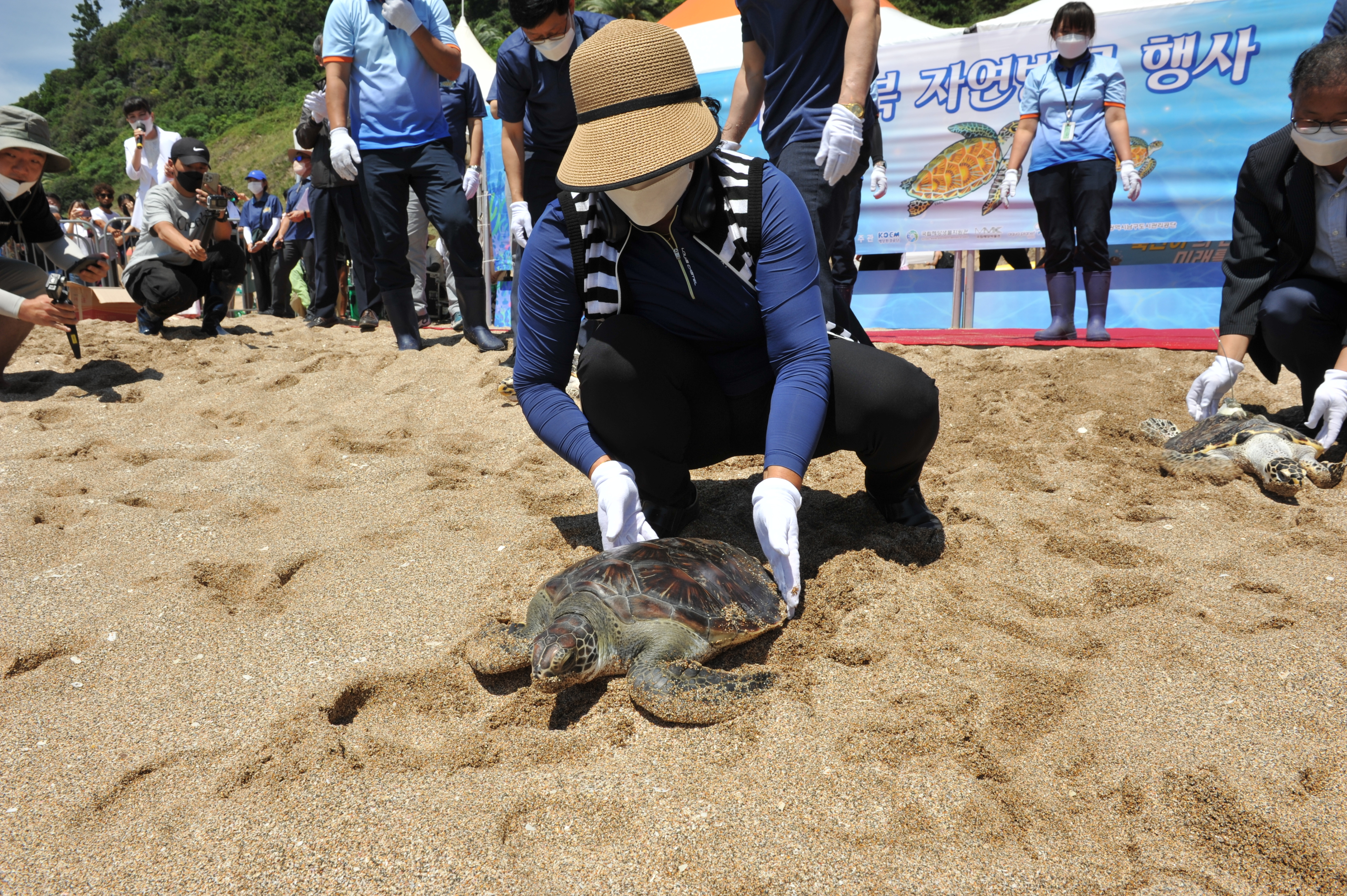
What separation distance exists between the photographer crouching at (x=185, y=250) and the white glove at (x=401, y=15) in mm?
1777

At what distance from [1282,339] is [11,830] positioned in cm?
336

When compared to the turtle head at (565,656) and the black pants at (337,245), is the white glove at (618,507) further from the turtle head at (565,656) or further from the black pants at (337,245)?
the black pants at (337,245)

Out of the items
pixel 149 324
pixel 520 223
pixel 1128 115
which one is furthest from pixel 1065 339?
pixel 149 324

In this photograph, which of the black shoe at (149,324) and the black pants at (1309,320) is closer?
the black pants at (1309,320)

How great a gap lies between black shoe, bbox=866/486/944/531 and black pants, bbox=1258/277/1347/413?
4.91ft

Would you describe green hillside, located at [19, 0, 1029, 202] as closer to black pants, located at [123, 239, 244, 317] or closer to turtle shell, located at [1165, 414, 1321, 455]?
black pants, located at [123, 239, 244, 317]

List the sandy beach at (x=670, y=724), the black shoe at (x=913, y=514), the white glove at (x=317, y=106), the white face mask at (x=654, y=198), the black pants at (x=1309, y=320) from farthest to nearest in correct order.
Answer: the white glove at (x=317, y=106), the black pants at (x=1309, y=320), the black shoe at (x=913, y=514), the white face mask at (x=654, y=198), the sandy beach at (x=670, y=724)

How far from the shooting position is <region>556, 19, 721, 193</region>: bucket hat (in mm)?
1473

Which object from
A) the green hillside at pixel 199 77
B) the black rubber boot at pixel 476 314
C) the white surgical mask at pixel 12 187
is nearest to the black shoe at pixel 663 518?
the black rubber boot at pixel 476 314

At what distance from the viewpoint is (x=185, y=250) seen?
4.79 meters

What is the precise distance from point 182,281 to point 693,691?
4817mm

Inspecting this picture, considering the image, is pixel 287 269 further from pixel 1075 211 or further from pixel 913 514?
pixel 913 514

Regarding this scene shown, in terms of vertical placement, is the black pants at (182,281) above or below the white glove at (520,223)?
below

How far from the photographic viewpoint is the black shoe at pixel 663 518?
2016 mm
